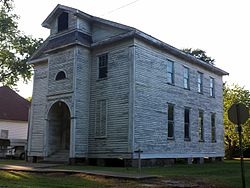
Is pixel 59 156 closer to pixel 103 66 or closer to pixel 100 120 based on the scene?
pixel 100 120

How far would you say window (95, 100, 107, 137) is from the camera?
20344 mm

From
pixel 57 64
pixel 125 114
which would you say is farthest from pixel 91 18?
pixel 125 114

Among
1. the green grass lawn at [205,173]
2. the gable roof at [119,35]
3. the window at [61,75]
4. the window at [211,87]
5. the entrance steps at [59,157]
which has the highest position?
the gable roof at [119,35]

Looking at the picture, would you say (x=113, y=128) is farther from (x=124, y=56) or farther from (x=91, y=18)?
(x=91, y=18)

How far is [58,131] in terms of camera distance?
75.5 feet

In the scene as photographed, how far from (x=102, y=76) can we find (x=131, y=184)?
35.5 ft

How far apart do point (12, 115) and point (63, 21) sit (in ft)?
70.6

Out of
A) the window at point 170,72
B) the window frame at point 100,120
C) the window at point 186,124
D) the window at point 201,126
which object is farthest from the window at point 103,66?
the window at point 201,126

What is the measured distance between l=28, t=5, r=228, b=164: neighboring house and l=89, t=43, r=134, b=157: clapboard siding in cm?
6

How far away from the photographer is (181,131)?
23.7 m

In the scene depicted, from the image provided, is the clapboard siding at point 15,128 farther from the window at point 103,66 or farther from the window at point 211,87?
the window at point 211,87

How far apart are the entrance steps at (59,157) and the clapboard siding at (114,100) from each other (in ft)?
5.90

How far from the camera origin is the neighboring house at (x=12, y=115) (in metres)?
39.7

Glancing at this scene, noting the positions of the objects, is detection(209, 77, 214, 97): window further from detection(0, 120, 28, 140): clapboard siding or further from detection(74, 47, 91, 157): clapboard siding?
detection(0, 120, 28, 140): clapboard siding
